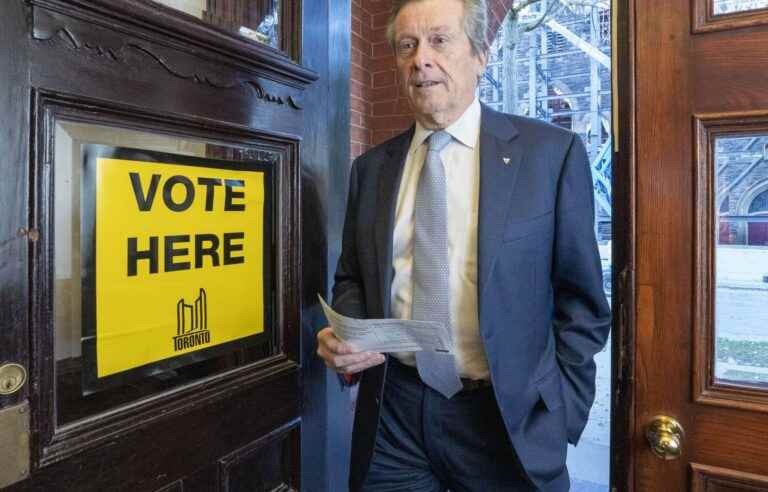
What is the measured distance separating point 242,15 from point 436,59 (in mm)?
441

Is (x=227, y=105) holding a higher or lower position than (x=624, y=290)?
higher

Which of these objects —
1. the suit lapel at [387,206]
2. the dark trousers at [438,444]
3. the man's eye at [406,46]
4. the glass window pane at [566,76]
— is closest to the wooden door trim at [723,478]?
the dark trousers at [438,444]

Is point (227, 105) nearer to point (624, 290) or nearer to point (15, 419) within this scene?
point (15, 419)

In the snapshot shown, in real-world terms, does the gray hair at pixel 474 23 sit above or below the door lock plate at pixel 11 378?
above

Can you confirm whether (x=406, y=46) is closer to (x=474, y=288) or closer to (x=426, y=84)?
(x=426, y=84)

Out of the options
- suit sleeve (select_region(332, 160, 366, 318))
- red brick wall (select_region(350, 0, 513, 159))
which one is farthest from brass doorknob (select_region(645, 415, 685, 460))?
red brick wall (select_region(350, 0, 513, 159))

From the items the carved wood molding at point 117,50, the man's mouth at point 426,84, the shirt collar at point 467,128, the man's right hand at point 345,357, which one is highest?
the man's mouth at point 426,84

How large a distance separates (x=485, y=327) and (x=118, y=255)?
691 mm

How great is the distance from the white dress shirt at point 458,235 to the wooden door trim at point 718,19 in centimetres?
45

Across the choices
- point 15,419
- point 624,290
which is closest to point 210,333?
point 15,419

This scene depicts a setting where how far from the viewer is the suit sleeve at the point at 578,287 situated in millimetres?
1068

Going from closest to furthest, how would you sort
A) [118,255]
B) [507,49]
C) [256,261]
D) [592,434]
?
[118,255], [256,261], [592,434], [507,49]

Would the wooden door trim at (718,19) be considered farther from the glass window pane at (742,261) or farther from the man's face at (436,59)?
the man's face at (436,59)

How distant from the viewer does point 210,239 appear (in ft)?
3.41
